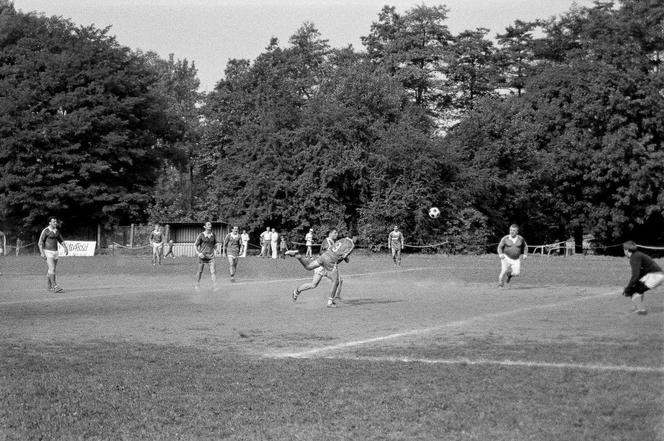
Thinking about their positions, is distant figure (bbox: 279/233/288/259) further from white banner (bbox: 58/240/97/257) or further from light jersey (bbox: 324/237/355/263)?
light jersey (bbox: 324/237/355/263)

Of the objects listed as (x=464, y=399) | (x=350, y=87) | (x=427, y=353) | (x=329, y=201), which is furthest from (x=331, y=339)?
(x=350, y=87)

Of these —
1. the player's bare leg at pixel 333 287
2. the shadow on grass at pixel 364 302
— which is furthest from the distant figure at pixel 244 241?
the player's bare leg at pixel 333 287

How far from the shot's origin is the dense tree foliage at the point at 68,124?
205 ft

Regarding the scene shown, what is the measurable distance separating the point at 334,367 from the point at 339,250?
10495mm

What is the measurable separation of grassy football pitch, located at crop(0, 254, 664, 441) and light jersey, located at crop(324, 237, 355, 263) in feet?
4.56

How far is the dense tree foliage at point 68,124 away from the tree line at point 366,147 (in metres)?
0.14

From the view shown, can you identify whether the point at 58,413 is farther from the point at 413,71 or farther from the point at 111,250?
the point at 413,71

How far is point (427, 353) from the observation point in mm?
13672

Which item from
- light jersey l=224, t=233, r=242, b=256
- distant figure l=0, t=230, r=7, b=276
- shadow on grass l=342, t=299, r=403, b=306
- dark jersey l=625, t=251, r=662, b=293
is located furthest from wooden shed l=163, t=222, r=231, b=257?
dark jersey l=625, t=251, r=662, b=293

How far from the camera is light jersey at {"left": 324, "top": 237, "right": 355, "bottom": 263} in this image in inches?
886

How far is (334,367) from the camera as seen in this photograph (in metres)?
12.4

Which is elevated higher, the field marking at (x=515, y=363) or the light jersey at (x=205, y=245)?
the light jersey at (x=205, y=245)

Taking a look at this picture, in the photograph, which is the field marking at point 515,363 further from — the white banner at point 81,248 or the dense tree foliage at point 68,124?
the dense tree foliage at point 68,124

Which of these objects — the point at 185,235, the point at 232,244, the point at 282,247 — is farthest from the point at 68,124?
the point at 232,244
